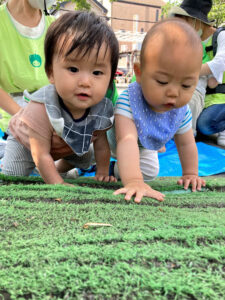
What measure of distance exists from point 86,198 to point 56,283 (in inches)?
26.8

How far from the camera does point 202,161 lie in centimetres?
300

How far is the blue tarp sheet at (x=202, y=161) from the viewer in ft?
9.19

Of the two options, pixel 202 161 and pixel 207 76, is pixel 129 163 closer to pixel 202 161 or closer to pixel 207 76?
pixel 202 161

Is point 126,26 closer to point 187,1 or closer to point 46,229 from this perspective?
point 187,1

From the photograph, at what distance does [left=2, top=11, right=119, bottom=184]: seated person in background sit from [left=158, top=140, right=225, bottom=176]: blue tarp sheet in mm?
1155

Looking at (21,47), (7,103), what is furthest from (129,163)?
(21,47)

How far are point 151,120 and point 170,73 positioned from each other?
0.45 metres

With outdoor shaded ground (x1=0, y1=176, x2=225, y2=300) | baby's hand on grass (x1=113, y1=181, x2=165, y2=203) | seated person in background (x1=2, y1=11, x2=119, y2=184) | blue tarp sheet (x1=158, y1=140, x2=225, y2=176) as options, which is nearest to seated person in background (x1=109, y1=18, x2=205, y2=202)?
baby's hand on grass (x1=113, y1=181, x2=165, y2=203)

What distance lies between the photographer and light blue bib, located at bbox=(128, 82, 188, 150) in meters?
1.68

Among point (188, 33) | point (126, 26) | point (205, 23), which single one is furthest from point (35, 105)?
point (126, 26)

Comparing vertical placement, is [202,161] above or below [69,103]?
below

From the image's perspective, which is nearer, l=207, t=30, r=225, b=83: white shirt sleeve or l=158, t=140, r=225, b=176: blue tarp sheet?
l=158, t=140, r=225, b=176: blue tarp sheet

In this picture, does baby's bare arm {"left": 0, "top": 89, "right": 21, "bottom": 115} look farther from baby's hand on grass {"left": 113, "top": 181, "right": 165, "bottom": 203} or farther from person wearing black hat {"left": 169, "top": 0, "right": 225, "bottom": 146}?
person wearing black hat {"left": 169, "top": 0, "right": 225, "bottom": 146}

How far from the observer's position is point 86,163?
2.17m
